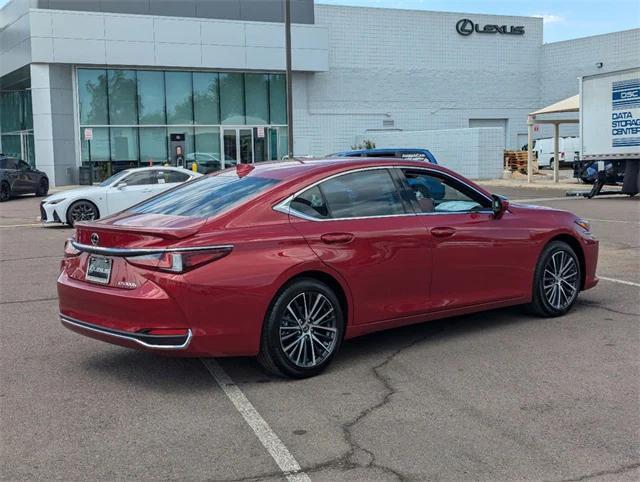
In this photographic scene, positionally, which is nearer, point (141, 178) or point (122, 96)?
point (141, 178)

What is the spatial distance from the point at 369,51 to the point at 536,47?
12813mm

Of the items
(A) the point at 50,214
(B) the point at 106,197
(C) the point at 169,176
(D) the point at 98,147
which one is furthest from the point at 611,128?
(D) the point at 98,147

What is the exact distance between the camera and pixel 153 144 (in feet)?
119

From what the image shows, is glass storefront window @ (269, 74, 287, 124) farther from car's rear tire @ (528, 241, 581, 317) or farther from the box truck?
car's rear tire @ (528, 241, 581, 317)

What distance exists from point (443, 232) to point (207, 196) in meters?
2.00

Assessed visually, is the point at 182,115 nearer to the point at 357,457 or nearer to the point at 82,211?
the point at 82,211

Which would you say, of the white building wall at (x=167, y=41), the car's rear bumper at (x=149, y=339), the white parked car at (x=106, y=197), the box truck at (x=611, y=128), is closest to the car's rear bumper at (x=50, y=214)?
the white parked car at (x=106, y=197)

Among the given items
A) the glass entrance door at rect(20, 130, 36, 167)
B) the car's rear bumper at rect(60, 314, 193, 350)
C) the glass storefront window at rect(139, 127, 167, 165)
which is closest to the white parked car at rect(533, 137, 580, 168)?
the glass storefront window at rect(139, 127, 167, 165)

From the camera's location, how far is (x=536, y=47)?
47.3 m

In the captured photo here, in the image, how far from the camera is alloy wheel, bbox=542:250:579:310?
6.96 meters

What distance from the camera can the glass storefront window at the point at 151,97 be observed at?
35875mm

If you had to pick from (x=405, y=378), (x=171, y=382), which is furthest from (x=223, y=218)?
(x=405, y=378)

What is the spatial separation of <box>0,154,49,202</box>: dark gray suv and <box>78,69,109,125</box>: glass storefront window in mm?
7772

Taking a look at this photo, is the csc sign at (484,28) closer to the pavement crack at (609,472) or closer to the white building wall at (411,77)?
the white building wall at (411,77)
